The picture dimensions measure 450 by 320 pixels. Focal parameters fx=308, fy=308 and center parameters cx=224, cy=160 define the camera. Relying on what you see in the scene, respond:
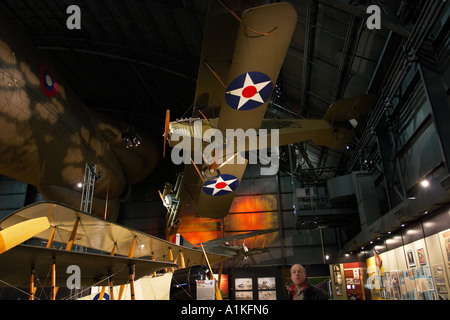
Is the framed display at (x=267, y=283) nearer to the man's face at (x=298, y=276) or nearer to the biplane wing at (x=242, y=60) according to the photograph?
the biplane wing at (x=242, y=60)

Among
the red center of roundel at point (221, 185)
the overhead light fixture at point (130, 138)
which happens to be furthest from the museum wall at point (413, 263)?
the overhead light fixture at point (130, 138)

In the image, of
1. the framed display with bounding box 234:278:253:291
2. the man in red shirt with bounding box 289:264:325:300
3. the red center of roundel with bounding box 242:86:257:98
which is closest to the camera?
the man in red shirt with bounding box 289:264:325:300

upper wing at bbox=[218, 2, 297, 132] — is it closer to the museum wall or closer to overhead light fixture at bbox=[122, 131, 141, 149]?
the museum wall

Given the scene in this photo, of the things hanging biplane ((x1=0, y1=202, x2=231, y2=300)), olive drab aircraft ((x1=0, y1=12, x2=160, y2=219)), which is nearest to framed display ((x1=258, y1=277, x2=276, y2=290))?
olive drab aircraft ((x1=0, y1=12, x2=160, y2=219))

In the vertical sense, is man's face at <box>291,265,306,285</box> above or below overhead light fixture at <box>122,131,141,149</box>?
below

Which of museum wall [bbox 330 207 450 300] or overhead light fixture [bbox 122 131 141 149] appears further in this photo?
overhead light fixture [bbox 122 131 141 149]

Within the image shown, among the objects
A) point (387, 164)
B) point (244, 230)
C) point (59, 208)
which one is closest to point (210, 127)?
point (387, 164)

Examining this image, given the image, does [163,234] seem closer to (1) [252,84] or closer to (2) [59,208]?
(1) [252,84]

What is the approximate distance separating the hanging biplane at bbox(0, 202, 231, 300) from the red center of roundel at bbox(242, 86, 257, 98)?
332cm

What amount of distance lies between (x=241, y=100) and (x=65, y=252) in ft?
15.1

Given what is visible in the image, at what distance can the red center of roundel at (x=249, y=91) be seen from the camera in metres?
6.22

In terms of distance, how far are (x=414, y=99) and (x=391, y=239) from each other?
317 centimetres

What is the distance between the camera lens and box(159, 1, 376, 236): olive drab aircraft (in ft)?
17.6

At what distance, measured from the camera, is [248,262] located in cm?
1546
